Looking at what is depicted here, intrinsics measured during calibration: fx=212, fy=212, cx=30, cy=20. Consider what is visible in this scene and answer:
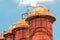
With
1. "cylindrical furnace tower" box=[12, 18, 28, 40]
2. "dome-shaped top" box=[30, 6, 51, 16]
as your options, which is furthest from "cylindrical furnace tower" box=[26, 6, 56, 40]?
"cylindrical furnace tower" box=[12, 18, 28, 40]

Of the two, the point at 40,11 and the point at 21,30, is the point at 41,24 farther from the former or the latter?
the point at 21,30

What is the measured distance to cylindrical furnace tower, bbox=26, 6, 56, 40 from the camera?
31.0 metres

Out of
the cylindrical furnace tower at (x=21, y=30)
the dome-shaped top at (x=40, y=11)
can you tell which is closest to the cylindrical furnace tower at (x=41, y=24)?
the dome-shaped top at (x=40, y=11)

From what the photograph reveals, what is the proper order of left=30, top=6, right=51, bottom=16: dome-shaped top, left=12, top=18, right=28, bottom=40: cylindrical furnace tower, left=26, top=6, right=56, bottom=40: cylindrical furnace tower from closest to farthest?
left=26, top=6, right=56, bottom=40: cylindrical furnace tower → left=30, top=6, right=51, bottom=16: dome-shaped top → left=12, top=18, right=28, bottom=40: cylindrical furnace tower

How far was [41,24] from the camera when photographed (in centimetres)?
3136

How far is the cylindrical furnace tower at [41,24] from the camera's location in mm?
31047

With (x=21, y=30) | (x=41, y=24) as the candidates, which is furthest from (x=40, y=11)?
(x=21, y=30)

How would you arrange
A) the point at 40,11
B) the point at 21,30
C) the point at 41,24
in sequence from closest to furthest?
the point at 41,24
the point at 40,11
the point at 21,30

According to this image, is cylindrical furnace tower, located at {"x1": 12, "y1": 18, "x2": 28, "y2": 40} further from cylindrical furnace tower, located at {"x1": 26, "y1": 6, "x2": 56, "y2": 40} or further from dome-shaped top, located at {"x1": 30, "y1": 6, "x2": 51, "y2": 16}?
dome-shaped top, located at {"x1": 30, "y1": 6, "x2": 51, "y2": 16}

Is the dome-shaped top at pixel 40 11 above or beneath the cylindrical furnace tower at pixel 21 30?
above

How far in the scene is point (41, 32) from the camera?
31.2m

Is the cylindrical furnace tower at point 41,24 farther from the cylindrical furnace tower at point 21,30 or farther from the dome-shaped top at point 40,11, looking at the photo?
the cylindrical furnace tower at point 21,30

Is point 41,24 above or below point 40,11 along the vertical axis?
below

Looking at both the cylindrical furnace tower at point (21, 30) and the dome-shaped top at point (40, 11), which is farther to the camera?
the cylindrical furnace tower at point (21, 30)
